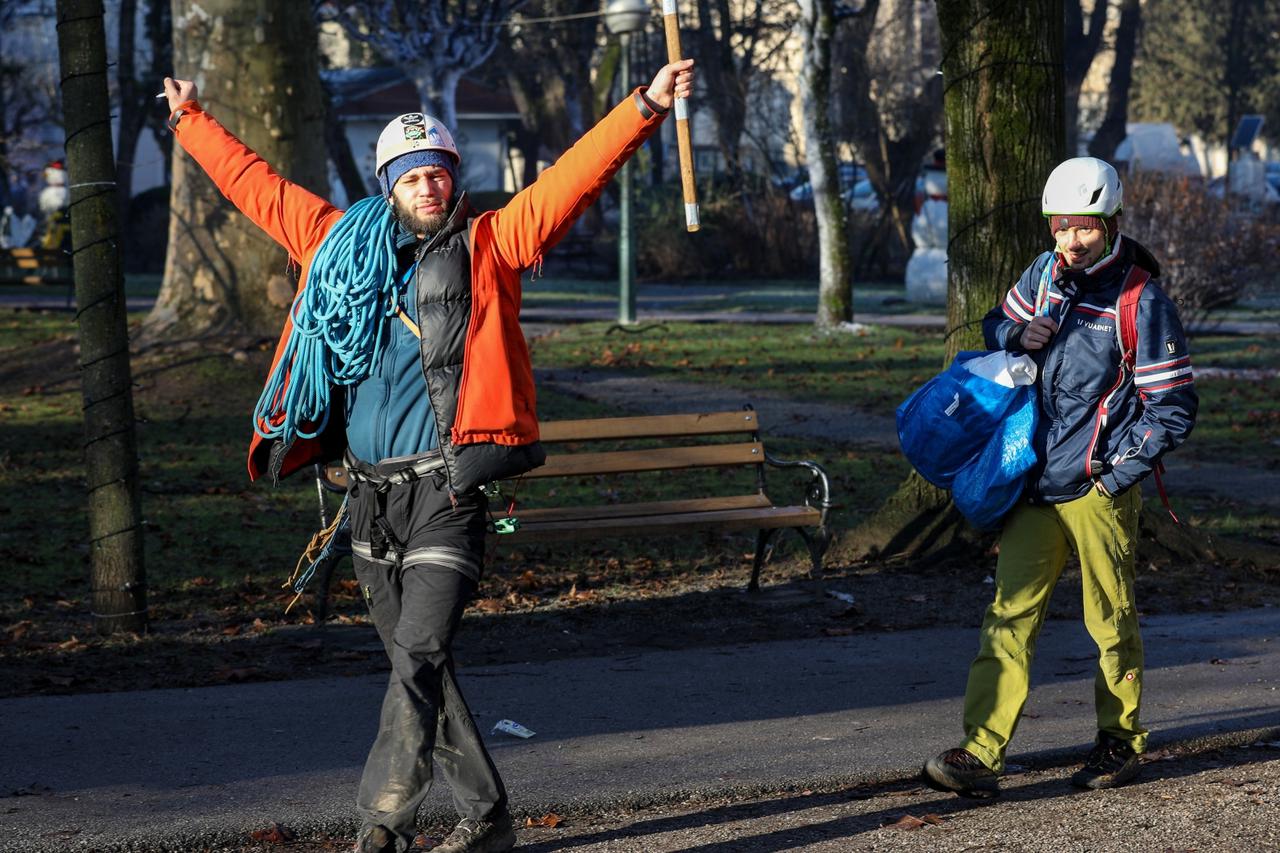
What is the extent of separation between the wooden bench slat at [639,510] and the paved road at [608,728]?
930 mm

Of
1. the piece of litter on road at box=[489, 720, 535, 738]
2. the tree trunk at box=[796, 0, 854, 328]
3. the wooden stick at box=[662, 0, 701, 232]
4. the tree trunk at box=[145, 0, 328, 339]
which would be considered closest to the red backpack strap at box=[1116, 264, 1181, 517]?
the wooden stick at box=[662, 0, 701, 232]

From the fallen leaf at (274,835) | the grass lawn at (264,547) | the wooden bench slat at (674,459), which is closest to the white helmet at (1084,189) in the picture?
the fallen leaf at (274,835)

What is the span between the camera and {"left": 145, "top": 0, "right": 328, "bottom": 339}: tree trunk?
14195 millimetres

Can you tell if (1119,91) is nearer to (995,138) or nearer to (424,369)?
(995,138)

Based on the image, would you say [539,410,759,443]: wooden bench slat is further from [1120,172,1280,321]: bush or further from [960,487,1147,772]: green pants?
[1120,172,1280,321]: bush

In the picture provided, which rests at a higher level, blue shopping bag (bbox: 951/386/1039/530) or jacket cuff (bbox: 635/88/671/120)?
jacket cuff (bbox: 635/88/671/120)

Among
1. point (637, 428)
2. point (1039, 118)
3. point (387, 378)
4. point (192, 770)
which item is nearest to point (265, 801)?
point (192, 770)

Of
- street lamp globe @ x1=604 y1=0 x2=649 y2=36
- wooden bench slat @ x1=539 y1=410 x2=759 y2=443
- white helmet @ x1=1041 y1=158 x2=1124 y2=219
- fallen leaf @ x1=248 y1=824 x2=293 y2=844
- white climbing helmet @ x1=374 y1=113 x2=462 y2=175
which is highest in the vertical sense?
street lamp globe @ x1=604 y1=0 x2=649 y2=36

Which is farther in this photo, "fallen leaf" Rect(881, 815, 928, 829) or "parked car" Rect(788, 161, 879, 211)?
"parked car" Rect(788, 161, 879, 211)

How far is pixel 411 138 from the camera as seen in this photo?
434 cm

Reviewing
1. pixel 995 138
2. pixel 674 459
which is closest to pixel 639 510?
pixel 674 459

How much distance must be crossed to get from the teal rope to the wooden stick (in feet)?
2.55

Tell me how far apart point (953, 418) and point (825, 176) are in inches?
617

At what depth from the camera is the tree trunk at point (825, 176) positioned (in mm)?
19766
